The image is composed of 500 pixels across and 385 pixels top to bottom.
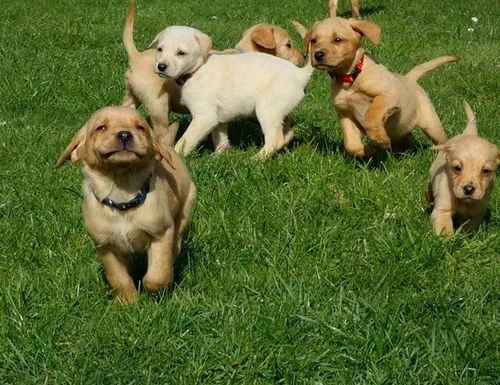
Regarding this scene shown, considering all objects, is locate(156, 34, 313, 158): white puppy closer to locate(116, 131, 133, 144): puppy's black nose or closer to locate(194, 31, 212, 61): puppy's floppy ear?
locate(194, 31, 212, 61): puppy's floppy ear

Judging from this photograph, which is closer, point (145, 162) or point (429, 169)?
point (145, 162)

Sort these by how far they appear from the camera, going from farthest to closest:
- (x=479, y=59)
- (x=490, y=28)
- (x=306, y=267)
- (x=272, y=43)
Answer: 1. (x=490, y=28)
2. (x=479, y=59)
3. (x=272, y=43)
4. (x=306, y=267)

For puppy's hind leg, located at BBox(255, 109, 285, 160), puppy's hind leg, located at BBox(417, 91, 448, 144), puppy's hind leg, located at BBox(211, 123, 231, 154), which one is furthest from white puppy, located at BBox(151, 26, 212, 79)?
puppy's hind leg, located at BBox(417, 91, 448, 144)

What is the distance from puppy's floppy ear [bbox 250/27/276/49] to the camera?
7141 millimetres

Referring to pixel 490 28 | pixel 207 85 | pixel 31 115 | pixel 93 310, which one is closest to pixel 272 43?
pixel 207 85

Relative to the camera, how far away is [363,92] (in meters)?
5.74

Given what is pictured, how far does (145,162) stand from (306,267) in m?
1.01

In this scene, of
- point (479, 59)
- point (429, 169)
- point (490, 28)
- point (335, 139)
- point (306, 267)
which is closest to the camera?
point (306, 267)

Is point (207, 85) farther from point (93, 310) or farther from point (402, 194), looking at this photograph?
point (93, 310)

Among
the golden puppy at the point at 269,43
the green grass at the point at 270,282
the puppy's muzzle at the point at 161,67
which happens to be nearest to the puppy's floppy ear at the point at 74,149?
the green grass at the point at 270,282

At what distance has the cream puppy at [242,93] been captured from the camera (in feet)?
20.1

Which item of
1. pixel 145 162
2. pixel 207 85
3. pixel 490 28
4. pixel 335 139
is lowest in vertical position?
pixel 490 28

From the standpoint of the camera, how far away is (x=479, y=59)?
30.6 feet

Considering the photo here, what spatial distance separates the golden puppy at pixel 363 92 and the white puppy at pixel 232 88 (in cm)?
41
